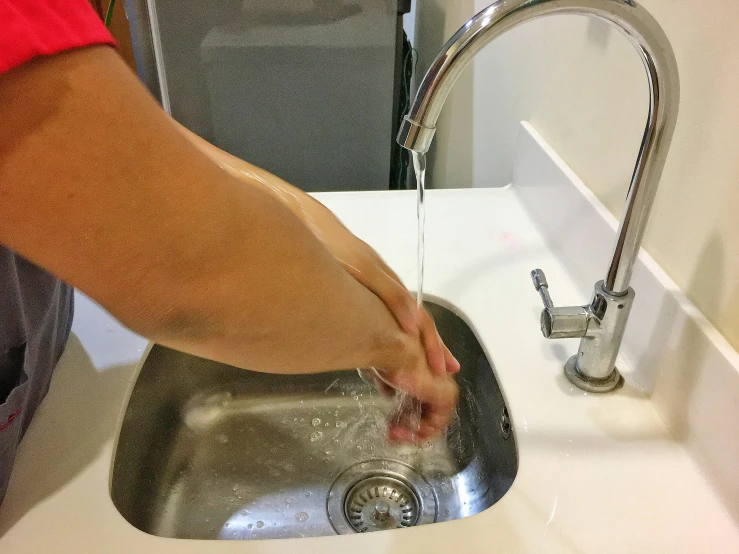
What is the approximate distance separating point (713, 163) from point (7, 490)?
22.5 inches

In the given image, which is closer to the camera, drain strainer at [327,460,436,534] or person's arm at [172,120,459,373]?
person's arm at [172,120,459,373]

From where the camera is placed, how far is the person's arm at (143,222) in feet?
0.76

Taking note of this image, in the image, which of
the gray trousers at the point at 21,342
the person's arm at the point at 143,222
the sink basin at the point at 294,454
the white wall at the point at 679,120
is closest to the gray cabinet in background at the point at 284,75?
the white wall at the point at 679,120

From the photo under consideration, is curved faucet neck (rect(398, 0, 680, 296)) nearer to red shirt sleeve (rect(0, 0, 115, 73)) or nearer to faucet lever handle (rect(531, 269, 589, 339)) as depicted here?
faucet lever handle (rect(531, 269, 589, 339))

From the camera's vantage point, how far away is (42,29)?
0.22 metres

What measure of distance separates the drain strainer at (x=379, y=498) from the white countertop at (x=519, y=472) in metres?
0.18

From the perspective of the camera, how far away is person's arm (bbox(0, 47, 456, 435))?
0.23 metres

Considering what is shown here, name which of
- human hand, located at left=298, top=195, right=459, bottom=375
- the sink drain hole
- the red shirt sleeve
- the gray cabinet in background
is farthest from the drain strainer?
the gray cabinet in background

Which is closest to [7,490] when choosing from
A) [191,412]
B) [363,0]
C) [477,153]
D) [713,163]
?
[191,412]

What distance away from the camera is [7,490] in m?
0.43

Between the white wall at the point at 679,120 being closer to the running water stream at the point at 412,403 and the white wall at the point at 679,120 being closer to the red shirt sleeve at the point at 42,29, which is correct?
the running water stream at the point at 412,403

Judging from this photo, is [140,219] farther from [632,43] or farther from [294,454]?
[294,454]

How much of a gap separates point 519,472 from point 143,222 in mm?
338

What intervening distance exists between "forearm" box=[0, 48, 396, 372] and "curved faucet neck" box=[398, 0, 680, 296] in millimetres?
120
